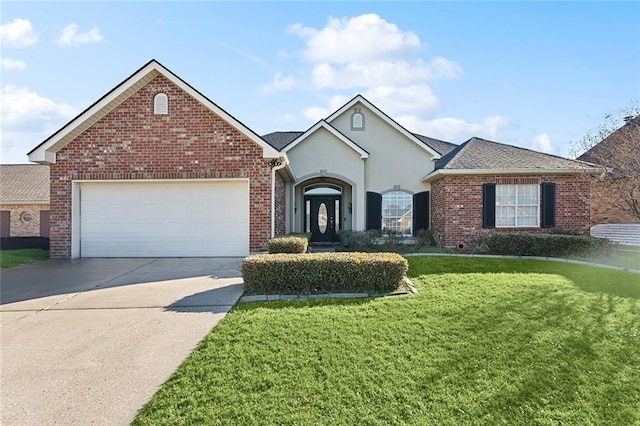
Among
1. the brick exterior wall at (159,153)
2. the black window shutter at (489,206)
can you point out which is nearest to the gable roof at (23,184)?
the brick exterior wall at (159,153)

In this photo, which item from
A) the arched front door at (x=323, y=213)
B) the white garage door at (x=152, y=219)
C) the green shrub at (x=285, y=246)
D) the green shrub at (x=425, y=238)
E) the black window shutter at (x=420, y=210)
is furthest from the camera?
the arched front door at (x=323, y=213)

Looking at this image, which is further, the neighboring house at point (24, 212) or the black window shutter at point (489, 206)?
the neighboring house at point (24, 212)

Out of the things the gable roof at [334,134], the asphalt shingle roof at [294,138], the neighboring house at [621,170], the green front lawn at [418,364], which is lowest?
the green front lawn at [418,364]

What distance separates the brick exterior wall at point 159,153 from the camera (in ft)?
36.9

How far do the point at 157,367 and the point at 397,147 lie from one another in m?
13.7

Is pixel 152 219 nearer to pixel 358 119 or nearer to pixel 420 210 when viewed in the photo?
pixel 358 119

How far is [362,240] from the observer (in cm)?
1380

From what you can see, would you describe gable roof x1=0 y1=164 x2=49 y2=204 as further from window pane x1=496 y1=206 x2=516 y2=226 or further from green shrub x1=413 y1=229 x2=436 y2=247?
window pane x1=496 y1=206 x2=516 y2=226

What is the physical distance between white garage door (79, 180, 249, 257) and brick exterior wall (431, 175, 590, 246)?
7.85 m

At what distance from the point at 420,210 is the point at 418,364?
12087mm

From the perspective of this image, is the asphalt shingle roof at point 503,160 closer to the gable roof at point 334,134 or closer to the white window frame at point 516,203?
the white window frame at point 516,203

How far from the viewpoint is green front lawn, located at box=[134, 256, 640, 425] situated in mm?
3338

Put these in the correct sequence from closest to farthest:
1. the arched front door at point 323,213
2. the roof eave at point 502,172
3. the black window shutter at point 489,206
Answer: the roof eave at point 502,172, the black window shutter at point 489,206, the arched front door at point 323,213

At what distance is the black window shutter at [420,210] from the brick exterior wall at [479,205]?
178 cm
